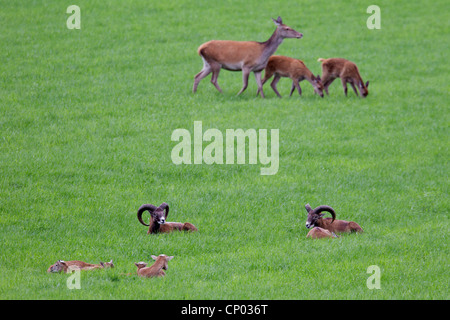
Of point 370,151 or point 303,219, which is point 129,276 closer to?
point 303,219

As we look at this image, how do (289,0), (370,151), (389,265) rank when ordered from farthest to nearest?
1. (289,0)
2. (370,151)
3. (389,265)

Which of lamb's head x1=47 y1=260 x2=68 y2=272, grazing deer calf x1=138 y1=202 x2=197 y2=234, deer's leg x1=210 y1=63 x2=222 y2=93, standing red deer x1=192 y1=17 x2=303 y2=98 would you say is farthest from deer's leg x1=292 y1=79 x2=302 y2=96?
lamb's head x1=47 y1=260 x2=68 y2=272

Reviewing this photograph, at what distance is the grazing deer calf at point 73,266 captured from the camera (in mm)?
10805

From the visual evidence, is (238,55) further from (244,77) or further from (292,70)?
(292,70)

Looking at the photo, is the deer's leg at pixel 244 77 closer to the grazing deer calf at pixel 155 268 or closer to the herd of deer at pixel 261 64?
the herd of deer at pixel 261 64

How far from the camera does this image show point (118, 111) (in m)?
21.0

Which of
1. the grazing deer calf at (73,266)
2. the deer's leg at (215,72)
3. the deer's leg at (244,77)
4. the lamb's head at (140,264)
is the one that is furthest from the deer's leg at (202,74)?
the lamb's head at (140,264)

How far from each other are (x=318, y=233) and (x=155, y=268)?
3.55 metres

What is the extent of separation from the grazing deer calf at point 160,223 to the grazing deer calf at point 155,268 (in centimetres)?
210

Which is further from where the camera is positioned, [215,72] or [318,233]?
[215,72]

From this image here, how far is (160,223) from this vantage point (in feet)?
42.7

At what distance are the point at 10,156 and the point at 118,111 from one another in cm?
432

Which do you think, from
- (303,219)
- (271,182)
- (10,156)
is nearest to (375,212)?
(303,219)

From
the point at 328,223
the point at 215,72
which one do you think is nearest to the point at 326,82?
the point at 215,72
